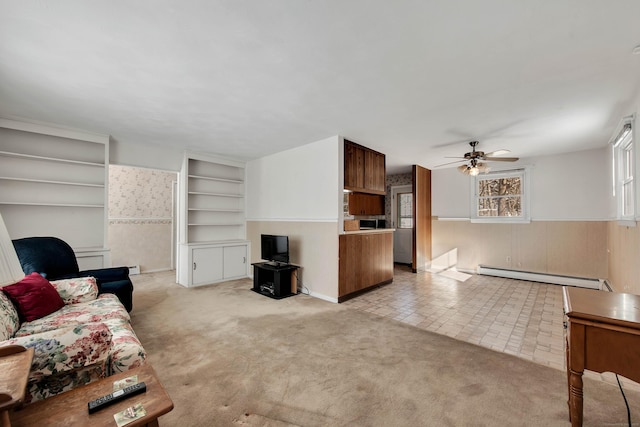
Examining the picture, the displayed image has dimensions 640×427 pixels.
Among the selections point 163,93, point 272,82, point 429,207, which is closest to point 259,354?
point 272,82

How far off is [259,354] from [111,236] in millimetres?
5158

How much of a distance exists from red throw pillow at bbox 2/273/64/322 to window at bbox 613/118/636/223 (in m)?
5.77

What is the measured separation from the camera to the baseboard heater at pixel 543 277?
4.70 m

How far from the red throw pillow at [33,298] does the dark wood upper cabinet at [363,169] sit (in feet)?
11.6

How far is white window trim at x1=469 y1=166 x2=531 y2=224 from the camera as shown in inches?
210

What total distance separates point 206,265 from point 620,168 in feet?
21.7

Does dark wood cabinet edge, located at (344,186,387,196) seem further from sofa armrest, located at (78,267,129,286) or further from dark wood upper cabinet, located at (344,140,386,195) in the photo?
sofa armrest, located at (78,267,129,286)

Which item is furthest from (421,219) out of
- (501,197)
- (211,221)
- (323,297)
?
(211,221)

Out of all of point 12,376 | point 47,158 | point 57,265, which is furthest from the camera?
point 47,158

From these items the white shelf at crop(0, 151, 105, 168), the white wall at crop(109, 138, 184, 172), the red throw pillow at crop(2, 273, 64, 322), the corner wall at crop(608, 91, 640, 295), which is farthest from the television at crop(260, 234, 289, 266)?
the corner wall at crop(608, 91, 640, 295)

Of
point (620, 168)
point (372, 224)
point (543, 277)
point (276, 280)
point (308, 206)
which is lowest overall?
point (543, 277)

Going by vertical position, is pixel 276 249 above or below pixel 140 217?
below

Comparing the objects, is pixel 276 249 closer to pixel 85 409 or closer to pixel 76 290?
pixel 76 290

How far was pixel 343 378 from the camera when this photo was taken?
205 centimetres
